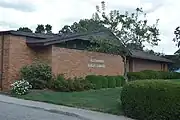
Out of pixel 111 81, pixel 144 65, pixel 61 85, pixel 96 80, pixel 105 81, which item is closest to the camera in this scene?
pixel 61 85

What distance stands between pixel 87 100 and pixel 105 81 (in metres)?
9.83

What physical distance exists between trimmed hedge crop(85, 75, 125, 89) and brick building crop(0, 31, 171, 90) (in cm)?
76

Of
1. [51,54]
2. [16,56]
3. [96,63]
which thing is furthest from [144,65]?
[16,56]

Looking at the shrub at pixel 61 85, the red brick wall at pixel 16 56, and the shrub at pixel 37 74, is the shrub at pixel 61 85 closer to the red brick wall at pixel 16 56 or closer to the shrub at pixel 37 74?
the shrub at pixel 37 74

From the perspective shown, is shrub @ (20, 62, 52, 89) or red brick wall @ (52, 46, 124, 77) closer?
shrub @ (20, 62, 52, 89)

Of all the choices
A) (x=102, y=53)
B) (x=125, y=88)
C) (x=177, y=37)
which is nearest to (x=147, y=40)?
(x=102, y=53)

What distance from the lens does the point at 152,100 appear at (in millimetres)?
14250

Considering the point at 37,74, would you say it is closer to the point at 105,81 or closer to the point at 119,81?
the point at 105,81

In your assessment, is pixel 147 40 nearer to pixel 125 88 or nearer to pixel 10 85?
pixel 10 85

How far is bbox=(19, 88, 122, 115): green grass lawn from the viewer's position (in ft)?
56.4

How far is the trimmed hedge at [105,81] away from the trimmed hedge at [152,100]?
12.2 meters

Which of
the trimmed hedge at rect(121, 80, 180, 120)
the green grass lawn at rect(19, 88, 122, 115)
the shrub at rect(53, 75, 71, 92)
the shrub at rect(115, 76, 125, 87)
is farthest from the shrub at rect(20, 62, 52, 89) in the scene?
the trimmed hedge at rect(121, 80, 180, 120)

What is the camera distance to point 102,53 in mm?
30297

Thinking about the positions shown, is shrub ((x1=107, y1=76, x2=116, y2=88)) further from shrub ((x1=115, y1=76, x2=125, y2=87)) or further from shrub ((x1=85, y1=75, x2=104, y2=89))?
shrub ((x1=85, y1=75, x2=104, y2=89))
